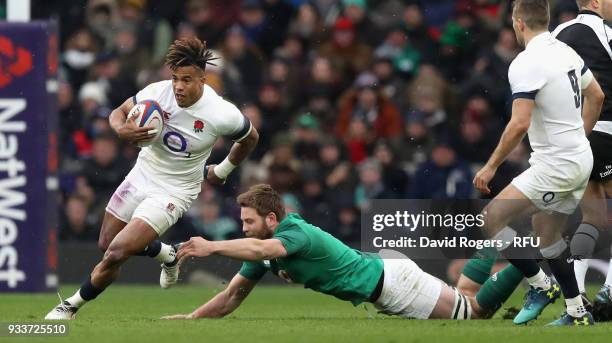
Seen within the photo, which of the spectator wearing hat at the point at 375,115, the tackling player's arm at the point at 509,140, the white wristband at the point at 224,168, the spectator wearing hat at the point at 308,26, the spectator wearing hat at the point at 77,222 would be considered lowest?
the spectator wearing hat at the point at 77,222

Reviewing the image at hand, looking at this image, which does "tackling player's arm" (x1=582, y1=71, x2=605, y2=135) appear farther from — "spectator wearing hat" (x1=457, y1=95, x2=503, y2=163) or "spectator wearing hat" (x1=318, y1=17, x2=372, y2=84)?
"spectator wearing hat" (x1=318, y1=17, x2=372, y2=84)

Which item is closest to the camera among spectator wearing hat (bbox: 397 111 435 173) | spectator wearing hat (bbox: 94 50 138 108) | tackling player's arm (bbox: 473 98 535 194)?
tackling player's arm (bbox: 473 98 535 194)

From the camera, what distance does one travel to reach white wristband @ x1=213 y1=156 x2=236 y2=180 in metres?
10.6

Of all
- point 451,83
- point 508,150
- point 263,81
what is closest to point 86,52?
point 263,81

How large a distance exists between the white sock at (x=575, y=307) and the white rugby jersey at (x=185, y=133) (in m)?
2.95

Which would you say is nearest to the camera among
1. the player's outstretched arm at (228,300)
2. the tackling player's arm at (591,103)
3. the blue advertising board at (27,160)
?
the tackling player's arm at (591,103)

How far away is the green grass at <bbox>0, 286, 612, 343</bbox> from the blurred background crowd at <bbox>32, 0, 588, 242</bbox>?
3289 millimetres

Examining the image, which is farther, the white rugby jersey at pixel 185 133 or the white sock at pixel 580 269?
the white rugby jersey at pixel 185 133

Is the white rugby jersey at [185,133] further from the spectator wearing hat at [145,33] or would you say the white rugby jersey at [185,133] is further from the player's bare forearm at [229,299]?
the spectator wearing hat at [145,33]

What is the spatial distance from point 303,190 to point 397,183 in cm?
111

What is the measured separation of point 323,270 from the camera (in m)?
8.93

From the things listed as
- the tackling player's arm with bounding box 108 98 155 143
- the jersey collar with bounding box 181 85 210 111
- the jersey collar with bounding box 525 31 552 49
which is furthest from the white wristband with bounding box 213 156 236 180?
the jersey collar with bounding box 525 31 552 49

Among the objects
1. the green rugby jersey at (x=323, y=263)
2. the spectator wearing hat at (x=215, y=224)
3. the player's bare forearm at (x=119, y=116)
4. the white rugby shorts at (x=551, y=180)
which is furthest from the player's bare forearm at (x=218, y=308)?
the spectator wearing hat at (x=215, y=224)

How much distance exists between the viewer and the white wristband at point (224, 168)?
10609 mm
